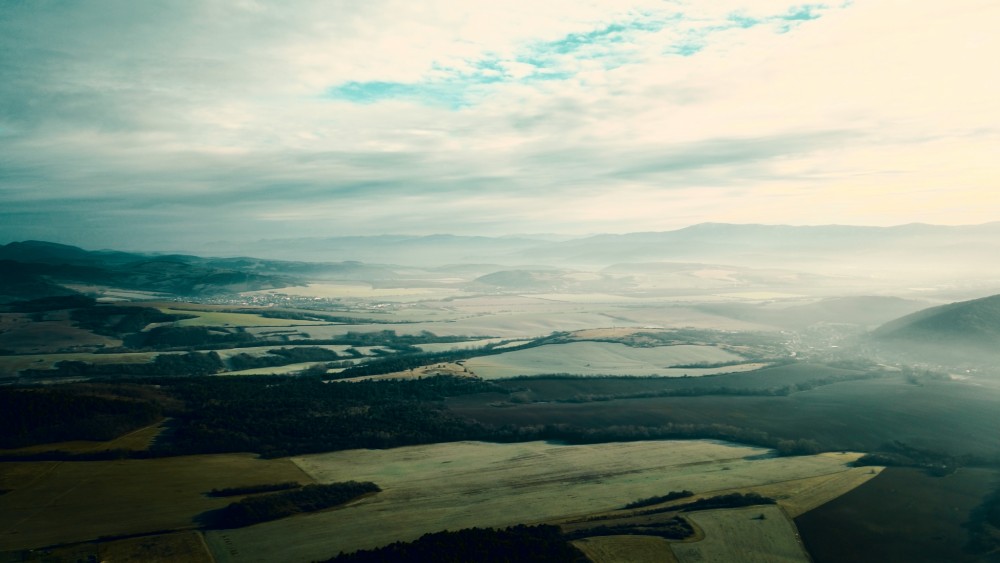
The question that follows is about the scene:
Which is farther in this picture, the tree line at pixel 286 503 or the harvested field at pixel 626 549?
Answer: the tree line at pixel 286 503

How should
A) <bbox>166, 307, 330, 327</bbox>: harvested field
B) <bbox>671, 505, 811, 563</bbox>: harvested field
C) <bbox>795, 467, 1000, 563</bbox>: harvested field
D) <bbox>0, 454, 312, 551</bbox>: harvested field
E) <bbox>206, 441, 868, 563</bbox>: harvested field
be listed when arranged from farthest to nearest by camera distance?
<bbox>166, 307, 330, 327</bbox>: harvested field, <bbox>0, 454, 312, 551</bbox>: harvested field, <bbox>206, 441, 868, 563</bbox>: harvested field, <bbox>795, 467, 1000, 563</bbox>: harvested field, <bbox>671, 505, 811, 563</bbox>: harvested field

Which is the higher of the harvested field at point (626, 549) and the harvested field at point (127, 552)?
the harvested field at point (626, 549)

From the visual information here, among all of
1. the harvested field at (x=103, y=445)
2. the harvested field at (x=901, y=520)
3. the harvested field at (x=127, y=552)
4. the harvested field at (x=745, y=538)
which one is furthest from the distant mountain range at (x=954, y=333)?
the harvested field at (x=103, y=445)

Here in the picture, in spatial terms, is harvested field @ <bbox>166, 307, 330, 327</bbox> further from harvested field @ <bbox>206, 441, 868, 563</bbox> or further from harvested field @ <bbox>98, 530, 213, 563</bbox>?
harvested field @ <bbox>98, 530, 213, 563</bbox>

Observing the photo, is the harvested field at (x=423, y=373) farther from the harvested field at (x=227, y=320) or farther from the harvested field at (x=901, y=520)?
the harvested field at (x=227, y=320)

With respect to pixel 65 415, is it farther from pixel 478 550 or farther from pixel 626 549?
pixel 626 549

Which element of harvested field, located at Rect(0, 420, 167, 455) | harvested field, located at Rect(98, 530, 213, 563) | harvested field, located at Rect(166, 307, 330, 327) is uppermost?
harvested field, located at Rect(166, 307, 330, 327)

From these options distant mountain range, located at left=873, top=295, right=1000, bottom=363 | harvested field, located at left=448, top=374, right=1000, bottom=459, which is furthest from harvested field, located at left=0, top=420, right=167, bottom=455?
distant mountain range, located at left=873, top=295, right=1000, bottom=363
